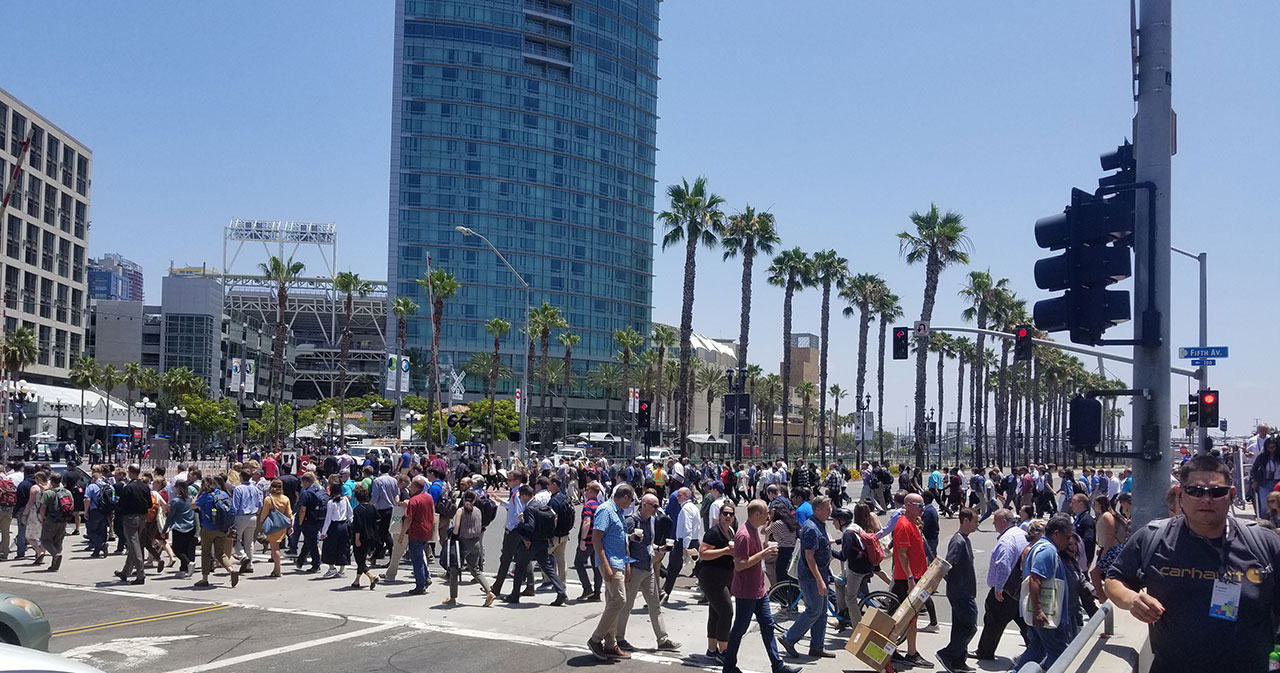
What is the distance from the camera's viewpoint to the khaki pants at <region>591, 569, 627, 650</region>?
34.0 feet

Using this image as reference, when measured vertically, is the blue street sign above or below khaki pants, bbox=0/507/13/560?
above

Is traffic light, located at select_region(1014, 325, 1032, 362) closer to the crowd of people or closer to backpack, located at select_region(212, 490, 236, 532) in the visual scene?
the crowd of people

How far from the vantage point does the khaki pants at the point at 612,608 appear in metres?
10.4

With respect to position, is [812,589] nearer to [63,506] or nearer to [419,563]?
[419,563]

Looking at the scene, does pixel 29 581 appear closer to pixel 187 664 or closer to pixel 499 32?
pixel 187 664

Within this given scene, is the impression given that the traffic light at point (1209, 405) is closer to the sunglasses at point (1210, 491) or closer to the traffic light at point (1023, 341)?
the traffic light at point (1023, 341)

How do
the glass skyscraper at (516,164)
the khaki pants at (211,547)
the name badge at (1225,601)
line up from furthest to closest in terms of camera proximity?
the glass skyscraper at (516,164), the khaki pants at (211,547), the name badge at (1225,601)

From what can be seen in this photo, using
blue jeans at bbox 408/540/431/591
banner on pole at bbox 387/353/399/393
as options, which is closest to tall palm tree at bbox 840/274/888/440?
banner on pole at bbox 387/353/399/393

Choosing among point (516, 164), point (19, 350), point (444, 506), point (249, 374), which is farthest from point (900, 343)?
point (516, 164)

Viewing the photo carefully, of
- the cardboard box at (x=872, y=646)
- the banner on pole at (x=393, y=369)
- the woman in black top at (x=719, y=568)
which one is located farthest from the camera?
the banner on pole at (x=393, y=369)

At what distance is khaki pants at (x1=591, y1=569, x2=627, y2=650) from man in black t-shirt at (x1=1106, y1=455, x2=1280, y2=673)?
671cm

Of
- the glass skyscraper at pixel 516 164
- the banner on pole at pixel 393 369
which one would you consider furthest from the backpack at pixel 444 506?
the glass skyscraper at pixel 516 164

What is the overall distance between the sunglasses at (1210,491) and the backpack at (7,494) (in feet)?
66.0

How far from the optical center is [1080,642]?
4508 mm
